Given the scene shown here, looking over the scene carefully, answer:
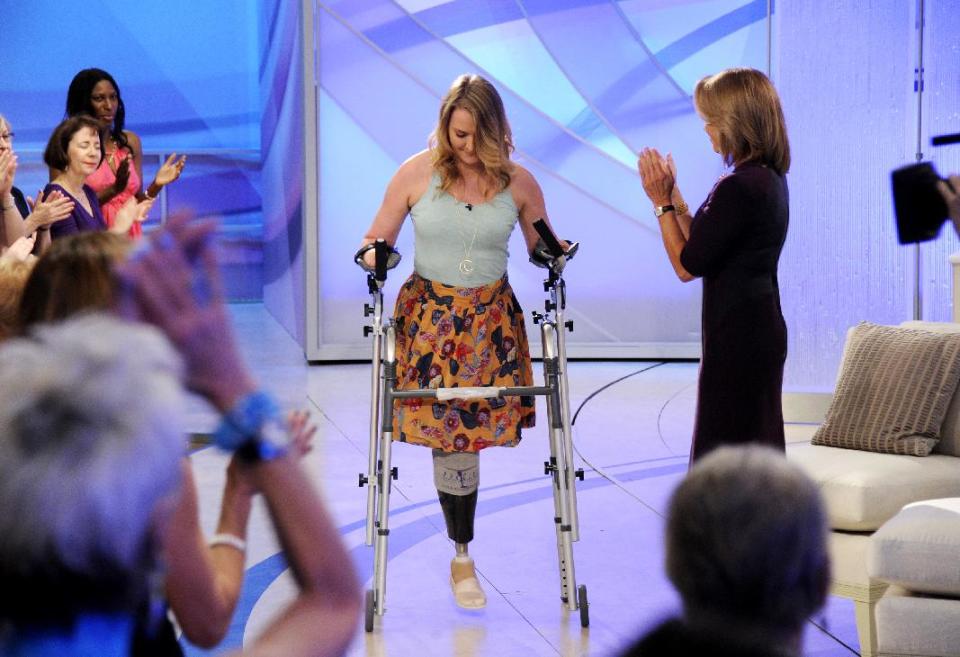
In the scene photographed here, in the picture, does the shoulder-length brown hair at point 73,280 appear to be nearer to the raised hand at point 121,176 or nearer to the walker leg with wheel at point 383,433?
the walker leg with wheel at point 383,433

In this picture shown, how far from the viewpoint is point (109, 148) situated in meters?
5.37

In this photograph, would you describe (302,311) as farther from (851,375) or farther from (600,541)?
(851,375)

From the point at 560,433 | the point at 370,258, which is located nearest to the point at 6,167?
the point at 370,258

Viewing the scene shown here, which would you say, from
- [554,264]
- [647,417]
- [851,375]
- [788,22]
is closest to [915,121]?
[788,22]

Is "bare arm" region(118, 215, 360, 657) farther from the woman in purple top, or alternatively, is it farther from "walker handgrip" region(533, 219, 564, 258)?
the woman in purple top

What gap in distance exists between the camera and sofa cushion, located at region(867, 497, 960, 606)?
2828mm

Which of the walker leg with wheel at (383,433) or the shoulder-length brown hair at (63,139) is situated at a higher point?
the shoulder-length brown hair at (63,139)

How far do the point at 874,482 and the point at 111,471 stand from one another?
2811mm

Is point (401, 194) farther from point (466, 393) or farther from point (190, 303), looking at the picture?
point (190, 303)

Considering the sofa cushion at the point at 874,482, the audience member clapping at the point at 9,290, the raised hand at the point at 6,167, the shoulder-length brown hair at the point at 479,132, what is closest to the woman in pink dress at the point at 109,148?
the raised hand at the point at 6,167

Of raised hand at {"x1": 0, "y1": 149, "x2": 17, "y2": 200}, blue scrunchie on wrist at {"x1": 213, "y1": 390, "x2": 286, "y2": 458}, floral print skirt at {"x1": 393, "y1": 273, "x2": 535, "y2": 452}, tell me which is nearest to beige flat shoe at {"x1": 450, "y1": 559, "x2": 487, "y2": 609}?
floral print skirt at {"x1": 393, "y1": 273, "x2": 535, "y2": 452}

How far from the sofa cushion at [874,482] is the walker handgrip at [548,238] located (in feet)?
2.80

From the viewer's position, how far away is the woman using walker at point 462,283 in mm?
3564

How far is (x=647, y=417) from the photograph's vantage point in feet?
22.9
